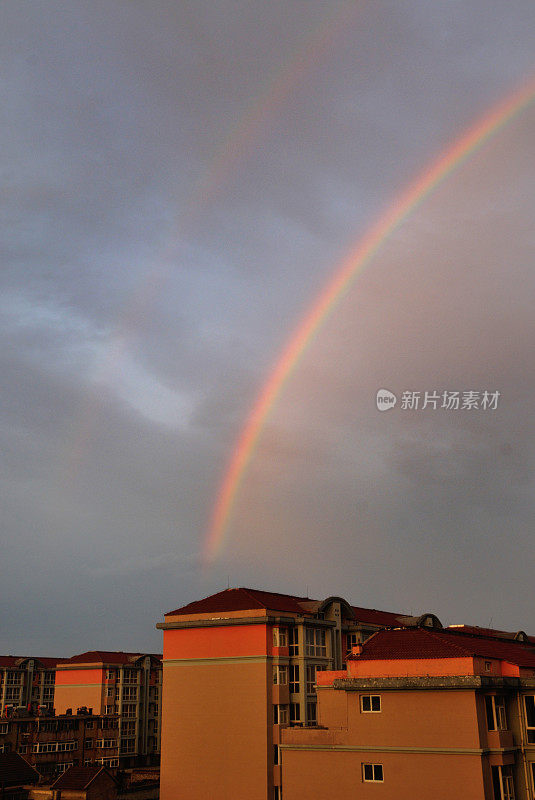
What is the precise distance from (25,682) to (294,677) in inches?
2753

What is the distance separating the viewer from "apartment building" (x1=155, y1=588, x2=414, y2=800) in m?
51.1

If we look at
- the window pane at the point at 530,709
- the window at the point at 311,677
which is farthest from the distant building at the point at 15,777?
the window pane at the point at 530,709

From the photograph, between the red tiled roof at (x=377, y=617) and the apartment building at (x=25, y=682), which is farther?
the apartment building at (x=25, y=682)

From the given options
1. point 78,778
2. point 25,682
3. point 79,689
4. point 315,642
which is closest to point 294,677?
point 315,642

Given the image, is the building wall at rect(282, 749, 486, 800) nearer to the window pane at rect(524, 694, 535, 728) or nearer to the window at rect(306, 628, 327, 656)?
the window pane at rect(524, 694, 535, 728)

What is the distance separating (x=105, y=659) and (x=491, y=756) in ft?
232

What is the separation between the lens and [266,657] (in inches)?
2087

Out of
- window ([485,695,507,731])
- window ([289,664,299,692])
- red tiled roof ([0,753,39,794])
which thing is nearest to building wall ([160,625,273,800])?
window ([289,664,299,692])

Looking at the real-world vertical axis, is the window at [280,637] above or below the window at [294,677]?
above

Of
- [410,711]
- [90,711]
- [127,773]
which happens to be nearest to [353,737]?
[410,711]

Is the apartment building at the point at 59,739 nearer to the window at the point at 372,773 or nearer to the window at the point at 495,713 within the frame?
the window at the point at 372,773

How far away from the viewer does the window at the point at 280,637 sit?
5394 centimetres

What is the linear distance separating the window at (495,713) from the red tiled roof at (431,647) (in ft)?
6.41

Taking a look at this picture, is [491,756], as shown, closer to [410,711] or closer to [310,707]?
[410,711]
